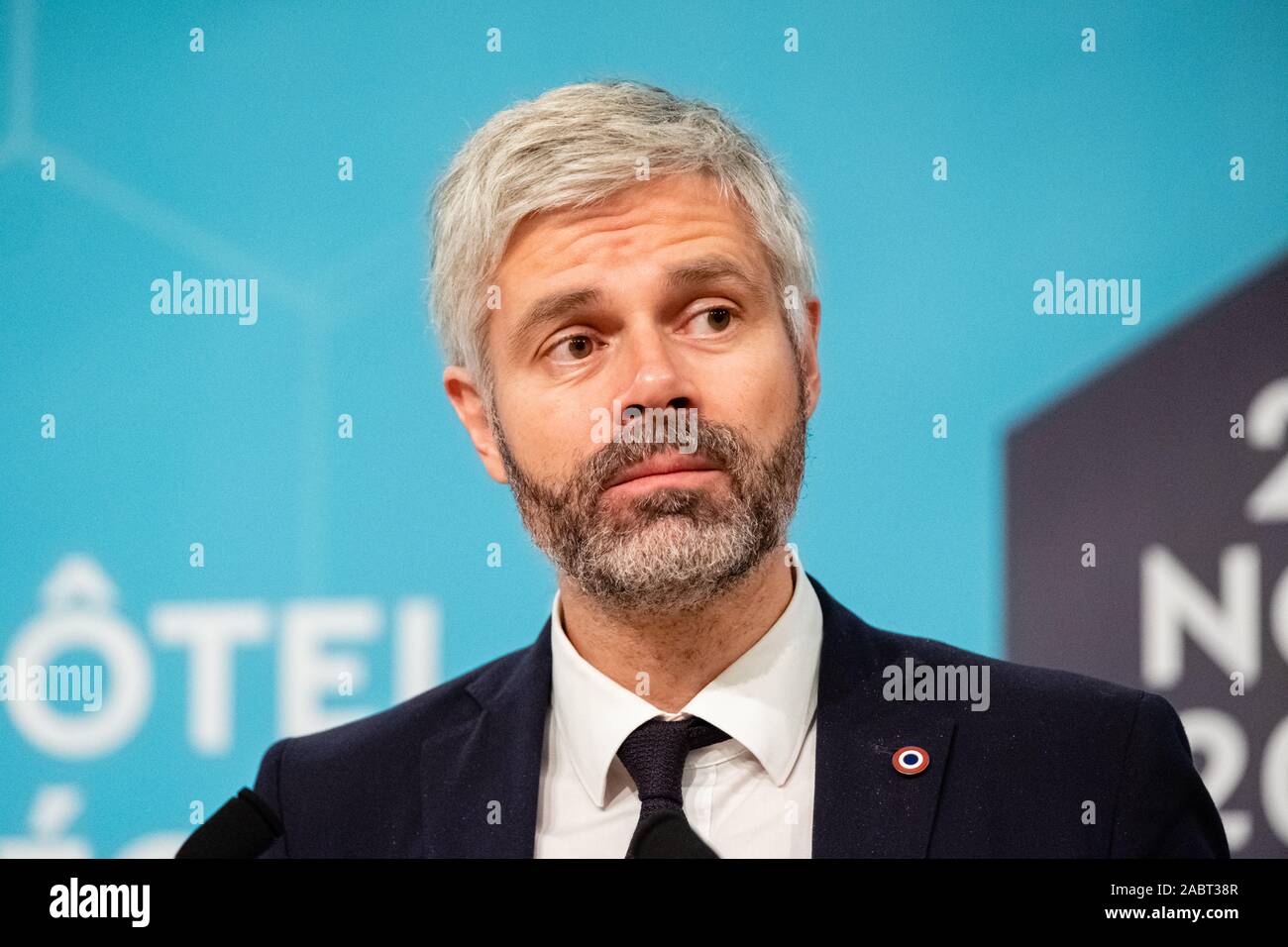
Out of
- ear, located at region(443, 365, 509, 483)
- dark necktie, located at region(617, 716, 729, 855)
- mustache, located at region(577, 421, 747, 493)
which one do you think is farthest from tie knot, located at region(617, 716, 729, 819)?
ear, located at region(443, 365, 509, 483)

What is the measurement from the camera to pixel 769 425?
6.42ft

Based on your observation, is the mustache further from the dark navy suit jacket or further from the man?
the dark navy suit jacket

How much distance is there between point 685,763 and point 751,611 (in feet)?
0.80

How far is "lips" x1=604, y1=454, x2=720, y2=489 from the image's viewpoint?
1.87 meters

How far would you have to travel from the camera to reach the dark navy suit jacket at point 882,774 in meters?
1.83

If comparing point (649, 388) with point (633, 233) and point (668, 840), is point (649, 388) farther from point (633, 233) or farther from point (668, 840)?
point (668, 840)

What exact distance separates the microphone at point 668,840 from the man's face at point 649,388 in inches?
21.2

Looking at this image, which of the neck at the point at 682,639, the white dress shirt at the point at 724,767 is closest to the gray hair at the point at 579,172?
the neck at the point at 682,639

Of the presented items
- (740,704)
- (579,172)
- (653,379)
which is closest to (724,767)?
(740,704)

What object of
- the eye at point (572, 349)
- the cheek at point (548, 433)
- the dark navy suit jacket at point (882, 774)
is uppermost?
the eye at point (572, 349)

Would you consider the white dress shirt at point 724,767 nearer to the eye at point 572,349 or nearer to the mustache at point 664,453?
the mustache at point 664,453

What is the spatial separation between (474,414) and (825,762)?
0.82 m

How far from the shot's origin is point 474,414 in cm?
225

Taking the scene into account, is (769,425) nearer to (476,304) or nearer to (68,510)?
(476,304)
